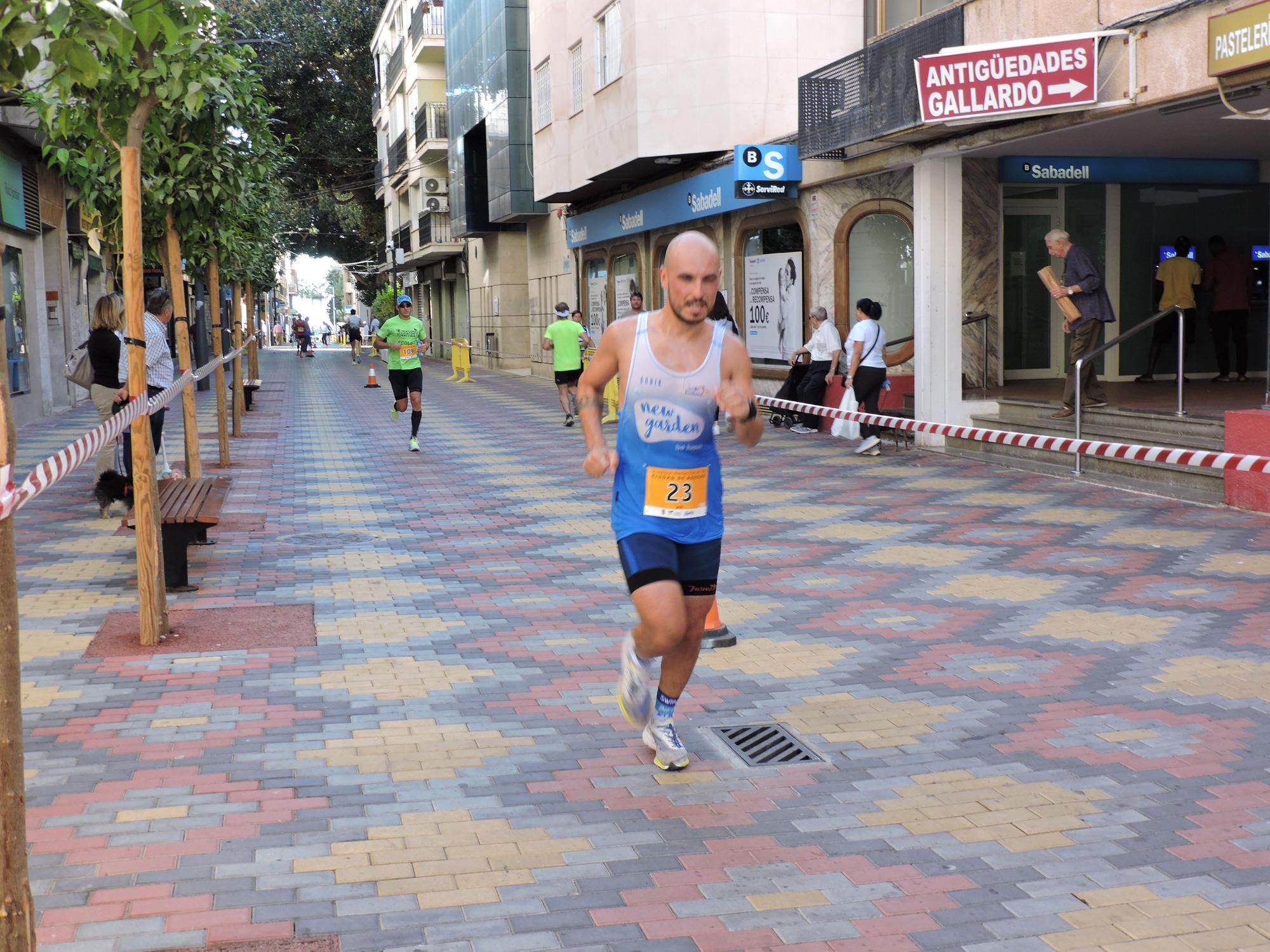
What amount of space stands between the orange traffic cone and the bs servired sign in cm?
771

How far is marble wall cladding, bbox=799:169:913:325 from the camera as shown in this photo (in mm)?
17641

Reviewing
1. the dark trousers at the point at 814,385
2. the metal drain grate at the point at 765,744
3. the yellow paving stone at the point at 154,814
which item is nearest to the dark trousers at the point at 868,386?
the dark trousers at the point at 814,385

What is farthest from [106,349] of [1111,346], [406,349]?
[1111,346]

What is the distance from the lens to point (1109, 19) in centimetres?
1249

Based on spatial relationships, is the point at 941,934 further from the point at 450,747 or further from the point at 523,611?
the point at 523,611

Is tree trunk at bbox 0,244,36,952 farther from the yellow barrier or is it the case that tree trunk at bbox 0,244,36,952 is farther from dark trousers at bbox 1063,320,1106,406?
the yellow barrier

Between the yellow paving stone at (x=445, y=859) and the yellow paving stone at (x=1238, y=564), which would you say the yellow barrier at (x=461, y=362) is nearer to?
the yellow paving stone at (x=1238, y=564)

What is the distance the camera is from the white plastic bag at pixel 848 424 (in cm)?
1533

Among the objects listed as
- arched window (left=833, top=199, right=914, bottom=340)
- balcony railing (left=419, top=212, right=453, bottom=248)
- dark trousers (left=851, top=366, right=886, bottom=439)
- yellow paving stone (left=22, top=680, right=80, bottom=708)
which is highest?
balcony railing (left=419, top=212, right=453, bottom=248)

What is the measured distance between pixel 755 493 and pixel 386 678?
6.58 meters

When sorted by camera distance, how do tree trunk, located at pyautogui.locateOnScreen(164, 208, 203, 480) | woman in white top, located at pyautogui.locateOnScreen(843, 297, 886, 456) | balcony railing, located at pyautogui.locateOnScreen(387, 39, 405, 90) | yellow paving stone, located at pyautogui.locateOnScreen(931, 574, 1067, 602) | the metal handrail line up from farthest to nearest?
1. balcony railing, located at pyautogui.locateOnScreen(387, 39, 405, 90)
2. woman in white top, located at pyautogui.locateOnScreen(843, 297, 886, 456)
3. the metal handrail
4. tree trunk, located at pyautogui.locateOnScreen(164, 208, 203, 480)
5. yellow paving stone, located at pyautogui.locateOnScreen(931, 574, 1067, 602)

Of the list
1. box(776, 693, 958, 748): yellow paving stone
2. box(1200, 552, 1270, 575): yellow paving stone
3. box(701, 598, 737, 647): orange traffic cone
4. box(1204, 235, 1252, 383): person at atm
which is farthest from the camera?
box(1204, 235, 1252, 383): person at atm

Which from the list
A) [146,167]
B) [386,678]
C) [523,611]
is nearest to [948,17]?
[146,167]

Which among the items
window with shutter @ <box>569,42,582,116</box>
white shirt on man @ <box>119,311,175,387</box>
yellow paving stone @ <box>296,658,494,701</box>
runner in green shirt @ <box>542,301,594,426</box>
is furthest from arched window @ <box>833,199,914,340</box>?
yellow paving stone @ <box>296,658,494,701</box>
